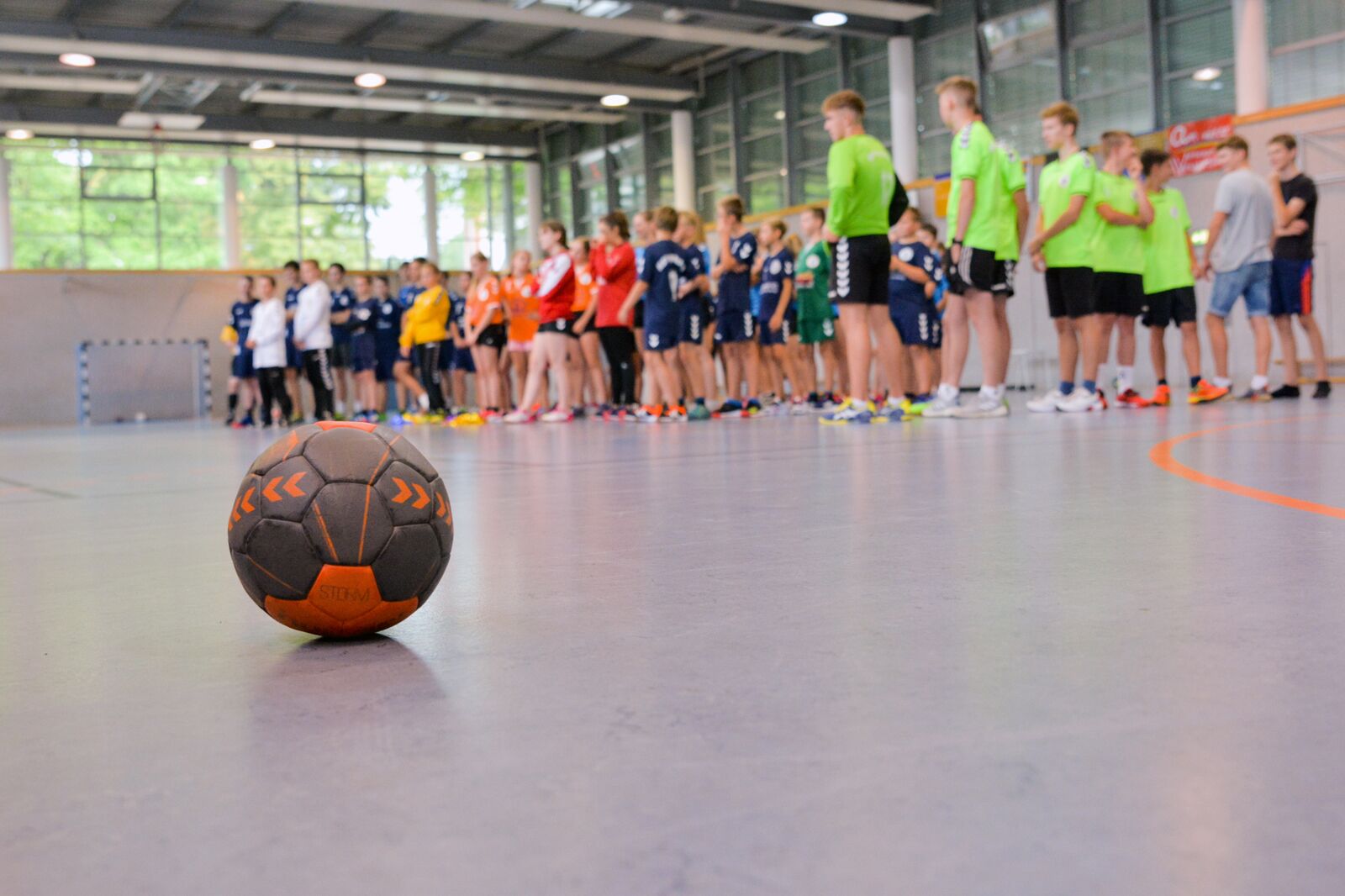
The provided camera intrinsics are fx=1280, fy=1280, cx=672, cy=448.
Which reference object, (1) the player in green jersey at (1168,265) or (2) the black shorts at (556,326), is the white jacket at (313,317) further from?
(1) the player in green jersey at (1168,265)

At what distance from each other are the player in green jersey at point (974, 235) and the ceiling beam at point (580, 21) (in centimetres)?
1277

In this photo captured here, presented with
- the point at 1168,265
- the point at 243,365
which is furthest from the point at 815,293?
the point at 243,365

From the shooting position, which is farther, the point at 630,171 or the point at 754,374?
the point at 630,171

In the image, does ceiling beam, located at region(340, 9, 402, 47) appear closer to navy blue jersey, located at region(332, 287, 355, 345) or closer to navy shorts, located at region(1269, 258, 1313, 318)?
navy blue jersey, located at region(332, 287, 355, 345)

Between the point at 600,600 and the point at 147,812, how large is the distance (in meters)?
1.03

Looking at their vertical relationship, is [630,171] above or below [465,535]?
above

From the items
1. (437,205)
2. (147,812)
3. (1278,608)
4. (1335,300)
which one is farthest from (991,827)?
(437,205)

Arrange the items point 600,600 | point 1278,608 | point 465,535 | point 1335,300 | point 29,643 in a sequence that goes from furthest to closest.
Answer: point 1335,300, point 465,535, point 600,600, point 29,643, point 1278,608

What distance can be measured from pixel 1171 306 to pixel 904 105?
1246cm

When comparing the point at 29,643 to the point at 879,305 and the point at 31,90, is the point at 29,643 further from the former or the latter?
the point at 31,90

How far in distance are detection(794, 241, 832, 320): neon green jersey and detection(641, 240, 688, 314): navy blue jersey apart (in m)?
1.56

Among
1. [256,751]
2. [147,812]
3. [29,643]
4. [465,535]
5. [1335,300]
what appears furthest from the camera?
[1335,300]

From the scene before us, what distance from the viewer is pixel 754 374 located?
11938 mm

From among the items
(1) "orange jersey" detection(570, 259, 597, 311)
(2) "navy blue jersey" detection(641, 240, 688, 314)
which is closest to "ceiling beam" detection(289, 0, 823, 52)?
(1) "orange jersey" detection(570, 259, 597, 311)
